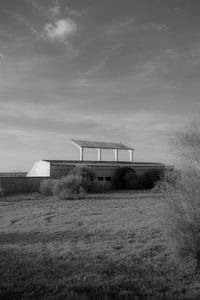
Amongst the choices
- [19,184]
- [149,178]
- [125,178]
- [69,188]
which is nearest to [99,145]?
[125,178]

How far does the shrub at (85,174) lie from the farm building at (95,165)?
128 centimetres

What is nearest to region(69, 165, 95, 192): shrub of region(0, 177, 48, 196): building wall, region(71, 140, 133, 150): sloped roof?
region(0, 177, 48, 196): building wall

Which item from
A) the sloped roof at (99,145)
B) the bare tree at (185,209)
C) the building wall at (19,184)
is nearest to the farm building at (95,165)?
the sloped roof at (99,145)

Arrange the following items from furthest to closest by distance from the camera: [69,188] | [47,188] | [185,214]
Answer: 1. [47,188]
2. [69,188]
3. [185,214]

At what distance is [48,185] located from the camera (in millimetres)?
34656

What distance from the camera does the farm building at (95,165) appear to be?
1598 inches

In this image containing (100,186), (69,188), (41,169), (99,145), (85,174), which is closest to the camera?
(69,188)

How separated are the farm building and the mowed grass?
82.9ft

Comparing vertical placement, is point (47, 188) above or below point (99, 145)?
below

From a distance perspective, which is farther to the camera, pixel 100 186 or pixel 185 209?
pixel 100 186

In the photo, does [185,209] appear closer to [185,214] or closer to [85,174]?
[185,214]

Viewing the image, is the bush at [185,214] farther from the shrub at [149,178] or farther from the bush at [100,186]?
the shrub at [149,178]

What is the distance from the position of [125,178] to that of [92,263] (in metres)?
35.4

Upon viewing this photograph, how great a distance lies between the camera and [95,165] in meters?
43.1
